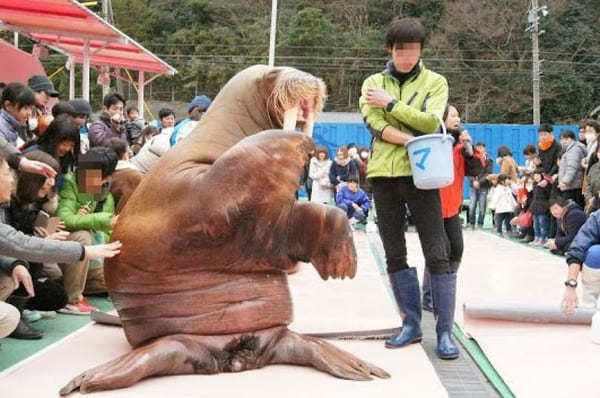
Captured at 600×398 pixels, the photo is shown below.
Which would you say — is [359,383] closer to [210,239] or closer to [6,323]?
[210,239]

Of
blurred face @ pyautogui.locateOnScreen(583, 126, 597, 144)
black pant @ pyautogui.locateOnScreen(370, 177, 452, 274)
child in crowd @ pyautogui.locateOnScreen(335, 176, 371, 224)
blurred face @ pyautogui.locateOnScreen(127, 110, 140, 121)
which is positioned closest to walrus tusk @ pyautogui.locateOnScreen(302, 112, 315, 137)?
black pant @ pyautogui.locateOnScreen(370, 177, 452, 274)

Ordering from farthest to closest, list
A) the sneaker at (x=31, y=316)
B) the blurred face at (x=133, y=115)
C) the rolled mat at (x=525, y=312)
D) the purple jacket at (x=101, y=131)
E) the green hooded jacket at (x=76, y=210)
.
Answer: the blurred face at (x=133, y=115) → the purple jacket at (x=101, y=131) → the green hooded jacket at (x=76, y=210) → the sneaker at (x=31, y=316) → the rolled mat at (x=525, y=312)

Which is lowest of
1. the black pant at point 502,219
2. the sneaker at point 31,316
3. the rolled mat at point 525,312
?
the black pant at point 502,219

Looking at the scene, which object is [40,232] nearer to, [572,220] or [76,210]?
[76,210]

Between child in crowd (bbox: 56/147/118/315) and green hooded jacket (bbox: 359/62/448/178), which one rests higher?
green hooded jacket (bbox: 359/62/448/178)

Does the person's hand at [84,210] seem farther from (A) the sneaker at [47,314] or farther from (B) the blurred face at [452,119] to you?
(B) the blurred face at [452,119]

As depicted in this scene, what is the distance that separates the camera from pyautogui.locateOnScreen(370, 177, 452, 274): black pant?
3.69 metres

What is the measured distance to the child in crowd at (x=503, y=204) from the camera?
11.4 meters

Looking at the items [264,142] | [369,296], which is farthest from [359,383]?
[369,296]

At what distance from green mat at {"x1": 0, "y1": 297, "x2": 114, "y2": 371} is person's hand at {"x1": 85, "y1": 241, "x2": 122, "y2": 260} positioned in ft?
2.60

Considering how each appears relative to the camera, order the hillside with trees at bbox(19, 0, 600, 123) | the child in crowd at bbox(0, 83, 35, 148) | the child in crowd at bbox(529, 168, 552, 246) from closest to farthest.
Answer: the child in crowd at bbox(0, 83, 35, 148), the child in crowd at bbox(529, 168, 552, 246), the hillside with trees at bbox(19, 0, 600, 123)

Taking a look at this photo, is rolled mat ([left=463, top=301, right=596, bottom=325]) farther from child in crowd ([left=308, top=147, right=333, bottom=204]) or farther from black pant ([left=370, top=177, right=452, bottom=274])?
child in crowd ([left=308, top=147, right=333, bottom=204])

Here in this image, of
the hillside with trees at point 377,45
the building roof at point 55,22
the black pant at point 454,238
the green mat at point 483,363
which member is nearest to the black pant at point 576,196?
the green mat at point 483,363

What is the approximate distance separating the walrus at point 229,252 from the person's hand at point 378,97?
1.61ft
